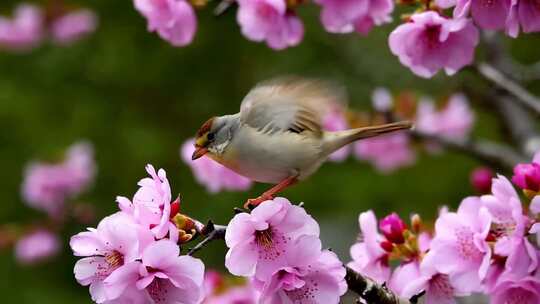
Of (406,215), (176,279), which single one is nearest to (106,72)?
(406,215)

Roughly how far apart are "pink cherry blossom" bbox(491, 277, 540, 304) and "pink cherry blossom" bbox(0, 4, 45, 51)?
485 centimetres

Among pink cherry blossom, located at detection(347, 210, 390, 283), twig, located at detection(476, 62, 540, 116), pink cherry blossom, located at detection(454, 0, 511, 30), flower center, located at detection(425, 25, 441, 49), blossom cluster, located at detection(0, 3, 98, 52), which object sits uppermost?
pink cherry blossom, located at detection(454, 0, 511, 30)

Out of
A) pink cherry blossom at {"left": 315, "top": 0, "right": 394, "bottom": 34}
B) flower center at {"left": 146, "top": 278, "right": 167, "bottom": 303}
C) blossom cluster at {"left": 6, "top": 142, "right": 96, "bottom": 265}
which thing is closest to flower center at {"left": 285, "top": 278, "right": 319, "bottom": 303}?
flower center at {"left": 146, "top": 278, "right": 167, "bottom": 303}

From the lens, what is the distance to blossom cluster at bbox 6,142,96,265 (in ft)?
17.5

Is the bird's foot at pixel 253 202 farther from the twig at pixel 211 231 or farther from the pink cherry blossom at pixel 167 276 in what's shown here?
the pink cherry blossom at pixel 167 276

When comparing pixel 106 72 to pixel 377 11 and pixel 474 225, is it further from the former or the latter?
pixel 474 225

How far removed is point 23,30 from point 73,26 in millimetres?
366

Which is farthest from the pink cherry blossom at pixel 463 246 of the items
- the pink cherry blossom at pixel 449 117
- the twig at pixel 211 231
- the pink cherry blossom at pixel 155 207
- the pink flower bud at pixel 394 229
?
the pink cherry blossom at pixel 449 117

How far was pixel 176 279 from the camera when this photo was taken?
5.68ft

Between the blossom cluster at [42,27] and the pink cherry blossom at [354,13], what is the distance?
12.3ft

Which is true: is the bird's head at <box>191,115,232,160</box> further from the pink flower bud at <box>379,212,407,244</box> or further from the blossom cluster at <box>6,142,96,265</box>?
the blossom cluster at <box>6,142,96,265</box>

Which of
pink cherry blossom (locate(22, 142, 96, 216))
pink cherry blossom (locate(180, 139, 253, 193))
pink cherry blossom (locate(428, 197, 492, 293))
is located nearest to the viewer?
pink cherry blossom (locate(428, 197, 492, 293))

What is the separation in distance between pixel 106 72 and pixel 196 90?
666mm

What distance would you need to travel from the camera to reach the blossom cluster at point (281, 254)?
174 cm
